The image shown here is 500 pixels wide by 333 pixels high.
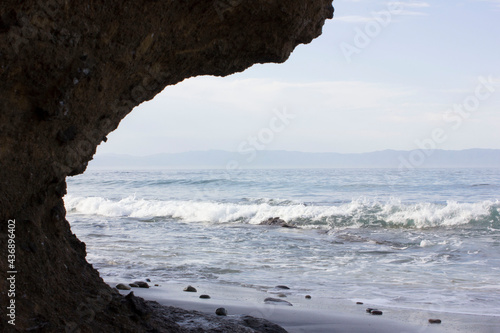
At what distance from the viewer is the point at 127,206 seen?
70.7ft

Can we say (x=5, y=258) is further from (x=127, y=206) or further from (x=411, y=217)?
(x=127, y=206)

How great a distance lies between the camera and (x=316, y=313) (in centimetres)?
554

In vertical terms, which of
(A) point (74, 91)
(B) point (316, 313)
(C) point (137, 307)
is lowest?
(B) point (316, 313)

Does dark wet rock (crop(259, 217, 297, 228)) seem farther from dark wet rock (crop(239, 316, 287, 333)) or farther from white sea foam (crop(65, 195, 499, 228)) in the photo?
dark wet rock (crop(239, 316, 287, 333))

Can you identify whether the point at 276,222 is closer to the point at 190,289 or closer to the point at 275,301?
the point at 190,289

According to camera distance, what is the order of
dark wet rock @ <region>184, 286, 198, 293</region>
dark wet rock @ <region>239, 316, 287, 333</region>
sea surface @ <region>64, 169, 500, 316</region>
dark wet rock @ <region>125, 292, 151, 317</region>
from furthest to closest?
sea surface @ <region>64, 169, 500, 316</region> → dark wet rock @ <region>184, 286, 198, 293</region> → dark wet rock @ <region>239, 316, 287, 333</region> → dark wet rock @ <region>125, 292, 151, 317</region>

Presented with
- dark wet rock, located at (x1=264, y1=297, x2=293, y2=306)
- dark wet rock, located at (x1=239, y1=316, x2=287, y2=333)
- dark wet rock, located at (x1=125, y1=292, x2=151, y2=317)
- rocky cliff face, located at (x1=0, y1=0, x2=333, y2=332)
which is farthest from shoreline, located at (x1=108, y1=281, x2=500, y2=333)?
rocky cliff face, located at (x1=0, y1=0, x2=333, y2=332)

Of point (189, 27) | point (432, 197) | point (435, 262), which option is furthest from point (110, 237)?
point (432, 197)

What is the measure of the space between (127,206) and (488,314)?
57.6ft

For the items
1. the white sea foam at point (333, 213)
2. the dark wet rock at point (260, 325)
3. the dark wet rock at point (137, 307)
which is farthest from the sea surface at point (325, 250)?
the dark wet rock at point (137, 307)

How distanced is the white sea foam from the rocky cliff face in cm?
1370

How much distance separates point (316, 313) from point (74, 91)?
12.2ft

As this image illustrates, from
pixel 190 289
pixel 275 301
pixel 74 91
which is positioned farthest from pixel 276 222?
pixel 74 91

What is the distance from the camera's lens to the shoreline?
5.09 metres
